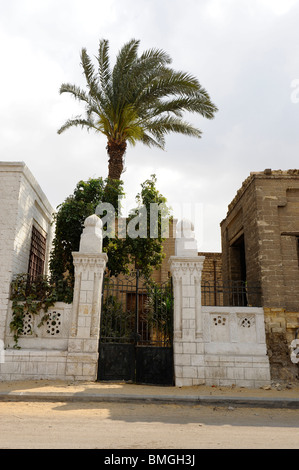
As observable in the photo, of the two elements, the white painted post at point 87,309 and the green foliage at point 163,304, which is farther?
the green foliage at point 163,304

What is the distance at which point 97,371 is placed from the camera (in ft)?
25.8

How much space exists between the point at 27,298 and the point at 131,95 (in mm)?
7577

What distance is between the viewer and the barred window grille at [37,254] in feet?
34.4

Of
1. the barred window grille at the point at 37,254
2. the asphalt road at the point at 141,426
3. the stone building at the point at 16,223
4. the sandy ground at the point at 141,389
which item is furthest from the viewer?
the barred window grille at the point at 37,254

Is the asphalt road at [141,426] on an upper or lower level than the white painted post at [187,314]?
lower

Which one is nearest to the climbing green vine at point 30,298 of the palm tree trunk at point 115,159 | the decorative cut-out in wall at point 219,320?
the decorative cut-out in wall at point 219,320

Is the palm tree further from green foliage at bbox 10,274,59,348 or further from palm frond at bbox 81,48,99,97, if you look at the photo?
green foliage at bbox 10,274,59,348

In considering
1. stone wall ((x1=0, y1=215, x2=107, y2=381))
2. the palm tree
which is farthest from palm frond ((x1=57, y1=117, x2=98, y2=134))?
stone wall ((x1=0, y1=215, x2=107, y2=381))

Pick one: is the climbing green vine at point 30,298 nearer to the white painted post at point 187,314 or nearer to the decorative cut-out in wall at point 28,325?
the decorative cut-out in wall at point 28,325

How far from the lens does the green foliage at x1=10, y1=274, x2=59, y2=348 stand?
324 inches

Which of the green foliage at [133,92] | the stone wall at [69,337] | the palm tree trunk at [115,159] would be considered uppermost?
the green foliage at [133,92]

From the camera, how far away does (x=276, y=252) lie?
9211 mm

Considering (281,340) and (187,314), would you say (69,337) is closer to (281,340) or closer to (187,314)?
(187,314)

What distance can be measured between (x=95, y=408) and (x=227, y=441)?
262 centimetres
